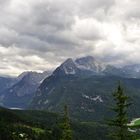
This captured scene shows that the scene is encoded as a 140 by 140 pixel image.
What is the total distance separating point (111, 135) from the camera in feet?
123

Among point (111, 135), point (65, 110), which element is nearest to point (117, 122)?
point (111, 135)

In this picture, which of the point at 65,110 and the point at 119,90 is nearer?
the point at 119,90

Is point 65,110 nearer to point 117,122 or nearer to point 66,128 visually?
point 66,128

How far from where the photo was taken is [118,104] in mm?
37719

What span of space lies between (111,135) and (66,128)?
14.6 metres

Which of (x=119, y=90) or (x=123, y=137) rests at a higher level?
(x=119, y=90)

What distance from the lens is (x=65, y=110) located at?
5047 centimetres

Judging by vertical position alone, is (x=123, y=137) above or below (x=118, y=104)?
below

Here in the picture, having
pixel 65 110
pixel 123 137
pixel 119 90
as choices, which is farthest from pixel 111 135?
pixel 65 110

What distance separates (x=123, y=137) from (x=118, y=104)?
3628mm

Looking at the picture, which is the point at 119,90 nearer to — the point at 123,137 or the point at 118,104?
the point at 118,104

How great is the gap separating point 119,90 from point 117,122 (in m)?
3.46

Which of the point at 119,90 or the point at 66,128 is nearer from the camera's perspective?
the point at 119,90

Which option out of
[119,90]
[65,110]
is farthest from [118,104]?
[65,110]
